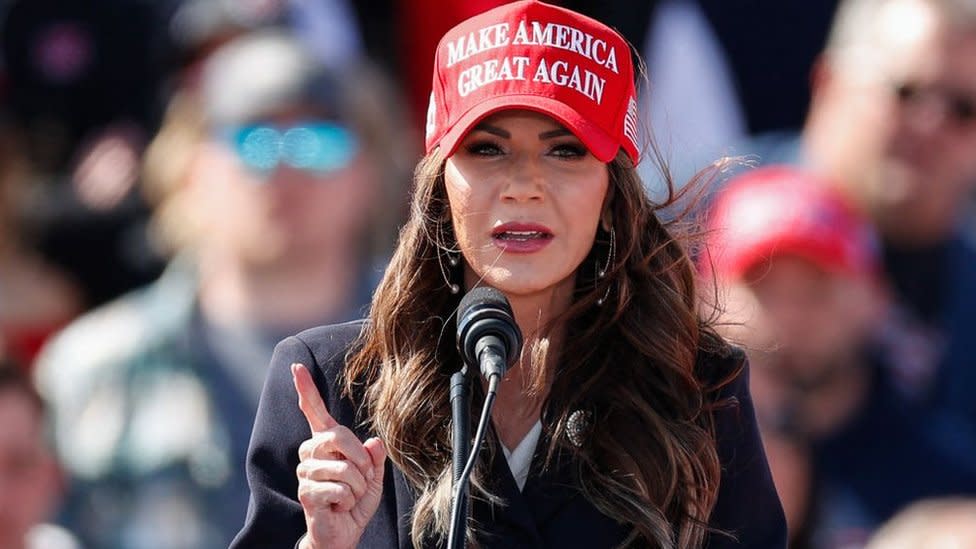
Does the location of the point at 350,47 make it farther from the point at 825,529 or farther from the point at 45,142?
the point at 825,529

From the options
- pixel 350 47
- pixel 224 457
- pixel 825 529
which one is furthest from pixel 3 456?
pixel 825 529

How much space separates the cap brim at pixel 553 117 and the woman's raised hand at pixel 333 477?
1.80 ft

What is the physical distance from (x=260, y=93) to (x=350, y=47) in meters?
0.72

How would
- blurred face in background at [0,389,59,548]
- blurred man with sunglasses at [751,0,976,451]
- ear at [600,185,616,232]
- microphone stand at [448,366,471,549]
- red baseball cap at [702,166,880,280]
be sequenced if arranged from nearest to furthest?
microphone stand at [448,366,471,549]
ear at [600,185,616,232]
blurred face in background at [0,389,59,548]
red baseball cap at [702,166,880,280]
blurred man with sunglasses at [751,0,976,451]

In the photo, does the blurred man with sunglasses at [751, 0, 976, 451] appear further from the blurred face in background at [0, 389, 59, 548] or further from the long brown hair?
the long brown hair

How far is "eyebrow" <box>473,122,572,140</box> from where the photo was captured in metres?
3.57

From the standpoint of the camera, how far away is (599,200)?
363 centimetres

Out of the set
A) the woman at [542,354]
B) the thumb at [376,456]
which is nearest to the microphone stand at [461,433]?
the thumb at [376,456]

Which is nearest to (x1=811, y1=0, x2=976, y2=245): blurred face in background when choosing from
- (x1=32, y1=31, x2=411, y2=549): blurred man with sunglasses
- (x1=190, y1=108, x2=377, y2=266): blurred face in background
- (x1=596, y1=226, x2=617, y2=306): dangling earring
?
(x1=32, y1=31, x2=411, y2=549): blurred man with sunglasses

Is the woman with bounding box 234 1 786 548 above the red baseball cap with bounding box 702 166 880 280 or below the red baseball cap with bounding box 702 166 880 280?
above

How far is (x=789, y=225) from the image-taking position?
647 centimetres

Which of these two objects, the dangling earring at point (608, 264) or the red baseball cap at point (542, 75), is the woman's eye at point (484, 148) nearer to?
the red baseball cap at point (542, 75)

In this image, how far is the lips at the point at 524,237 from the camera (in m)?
3.54

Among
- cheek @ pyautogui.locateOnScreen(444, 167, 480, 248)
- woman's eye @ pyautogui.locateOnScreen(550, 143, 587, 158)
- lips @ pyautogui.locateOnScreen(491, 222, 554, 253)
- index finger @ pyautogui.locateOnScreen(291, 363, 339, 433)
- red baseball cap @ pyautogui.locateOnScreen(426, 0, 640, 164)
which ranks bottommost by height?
index finger @ pyautogui.locateOnScreen(291, 363, 339, 433)
